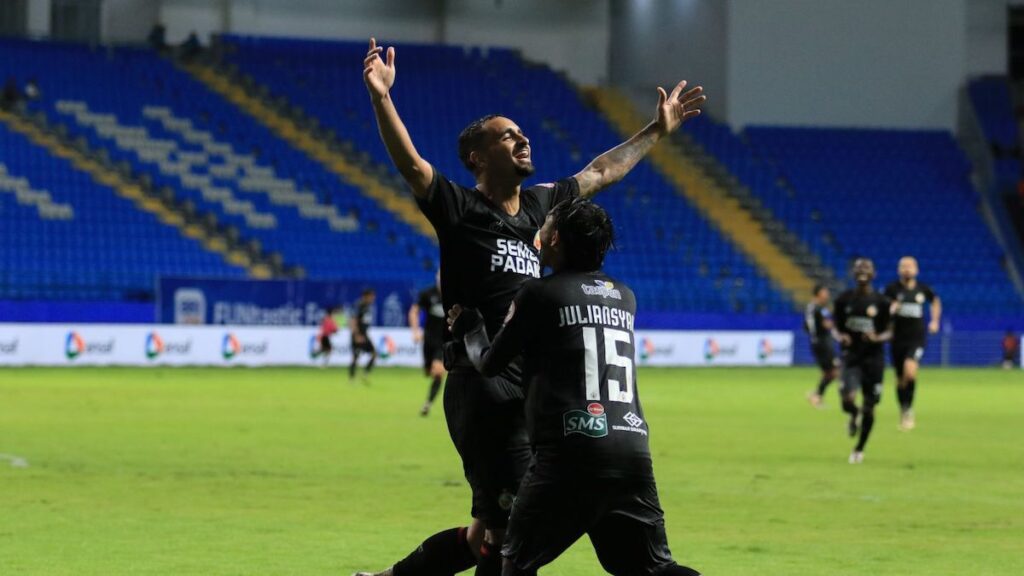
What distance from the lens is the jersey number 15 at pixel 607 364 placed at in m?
6.80

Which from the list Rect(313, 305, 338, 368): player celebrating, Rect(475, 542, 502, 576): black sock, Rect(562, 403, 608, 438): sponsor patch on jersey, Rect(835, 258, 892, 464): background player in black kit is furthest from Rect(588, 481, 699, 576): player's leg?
Rect(313, 305, 338, 368): player celebrating

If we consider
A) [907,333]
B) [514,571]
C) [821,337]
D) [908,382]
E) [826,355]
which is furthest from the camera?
[821,337]

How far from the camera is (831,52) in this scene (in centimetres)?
5750

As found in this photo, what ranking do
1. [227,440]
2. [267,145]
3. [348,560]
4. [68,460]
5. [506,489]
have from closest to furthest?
[506,489] → [348,560] → [68,460] → [227,440] → [267,145]

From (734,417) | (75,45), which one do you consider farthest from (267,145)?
(734,417)

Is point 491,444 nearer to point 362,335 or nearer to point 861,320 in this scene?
point 861,320

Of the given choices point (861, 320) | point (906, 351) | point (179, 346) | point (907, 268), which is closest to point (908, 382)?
point (906, 351)

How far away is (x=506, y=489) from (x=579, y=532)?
1033mm

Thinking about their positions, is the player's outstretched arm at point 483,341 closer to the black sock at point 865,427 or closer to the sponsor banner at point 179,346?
the black sock at point 865,427

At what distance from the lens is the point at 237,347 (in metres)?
42.6

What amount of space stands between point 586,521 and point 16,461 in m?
11.9

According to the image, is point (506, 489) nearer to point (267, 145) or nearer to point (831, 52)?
point (267, 145)

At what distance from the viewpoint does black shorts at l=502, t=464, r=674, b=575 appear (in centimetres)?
674

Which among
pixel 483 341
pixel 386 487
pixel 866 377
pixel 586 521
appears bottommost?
pixel 386 487
